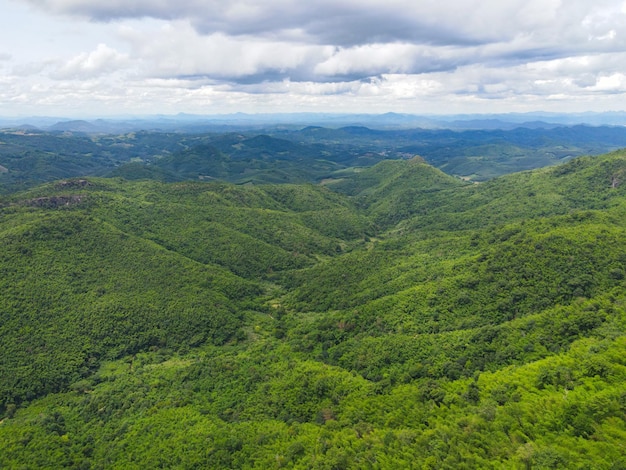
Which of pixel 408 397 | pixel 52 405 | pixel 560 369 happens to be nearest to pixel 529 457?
pixel 560 369

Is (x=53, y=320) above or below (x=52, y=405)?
above

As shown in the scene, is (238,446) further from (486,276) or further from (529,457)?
(486,276)

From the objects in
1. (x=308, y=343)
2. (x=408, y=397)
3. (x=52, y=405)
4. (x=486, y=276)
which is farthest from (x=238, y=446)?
(x=486, y=276)

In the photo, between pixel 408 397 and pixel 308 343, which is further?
pixel 308 343

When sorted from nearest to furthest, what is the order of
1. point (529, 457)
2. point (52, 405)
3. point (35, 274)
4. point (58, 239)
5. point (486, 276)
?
point (529, 457), point (52, 405), point (486, 276), point (35, 274), point (58, 239)

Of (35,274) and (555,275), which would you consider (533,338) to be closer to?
(555,275)

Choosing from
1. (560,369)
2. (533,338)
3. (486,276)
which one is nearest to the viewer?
(560,369)

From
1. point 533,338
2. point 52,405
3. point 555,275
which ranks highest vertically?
point 555,275
